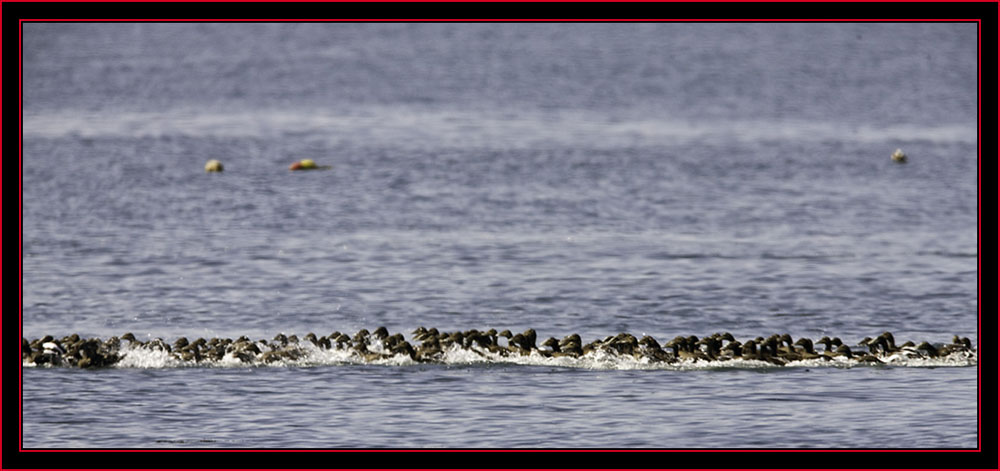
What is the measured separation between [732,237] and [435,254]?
9.00 meters

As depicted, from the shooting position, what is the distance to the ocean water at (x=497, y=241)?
24.5 meters

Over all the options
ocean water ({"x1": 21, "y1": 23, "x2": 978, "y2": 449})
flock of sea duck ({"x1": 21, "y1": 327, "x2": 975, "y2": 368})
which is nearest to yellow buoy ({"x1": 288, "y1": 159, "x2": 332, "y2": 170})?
ocean water ({"x1": 21, "y1": 23, "x2": 978, "y2": 449})

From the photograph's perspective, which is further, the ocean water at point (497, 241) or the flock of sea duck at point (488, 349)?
the flock of sea duck at point (488, 349)

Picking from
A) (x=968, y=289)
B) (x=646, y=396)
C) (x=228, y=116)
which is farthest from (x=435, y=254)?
(x=228, y=116)

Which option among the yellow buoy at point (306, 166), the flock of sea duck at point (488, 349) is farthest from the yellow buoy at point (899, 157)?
the flock of sea duck at point (488, 349)

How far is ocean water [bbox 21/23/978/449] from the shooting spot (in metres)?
24.5

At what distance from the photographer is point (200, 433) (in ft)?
76.3

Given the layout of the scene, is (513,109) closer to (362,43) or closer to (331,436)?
(362,43)

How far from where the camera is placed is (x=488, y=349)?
28312 millimetres

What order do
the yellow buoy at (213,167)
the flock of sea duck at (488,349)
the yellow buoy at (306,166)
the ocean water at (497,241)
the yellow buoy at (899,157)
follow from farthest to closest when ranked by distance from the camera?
1. the yellow buoy at (899,157)
2. the yellow buoy at (306,166)
3. the yellow buoy at (213,167)
4. the flock of sea duck at (488,349)
5. the ocean water at (497,241)

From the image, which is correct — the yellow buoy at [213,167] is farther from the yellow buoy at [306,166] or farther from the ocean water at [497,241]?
the yellow buoy at [306,166]

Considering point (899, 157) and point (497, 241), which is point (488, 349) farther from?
point (899, 157)

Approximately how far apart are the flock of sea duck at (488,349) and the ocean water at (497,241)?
13.5 inches

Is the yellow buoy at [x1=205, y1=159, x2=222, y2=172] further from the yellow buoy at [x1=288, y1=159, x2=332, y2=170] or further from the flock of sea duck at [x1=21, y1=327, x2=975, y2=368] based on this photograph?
the flock of sea duck at [x1=21, y1=327, x2=975, y2=368]
